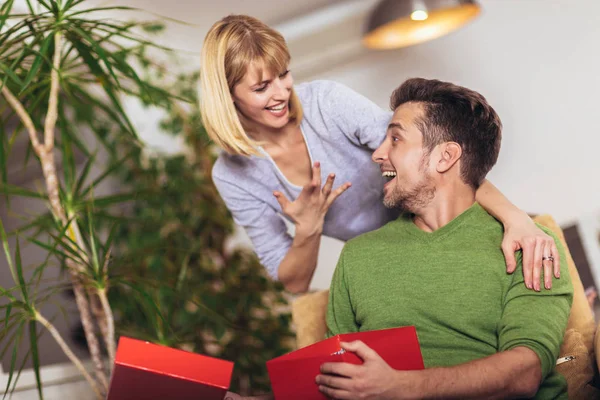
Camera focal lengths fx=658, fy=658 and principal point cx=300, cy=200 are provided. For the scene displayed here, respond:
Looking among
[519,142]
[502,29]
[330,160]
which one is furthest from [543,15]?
[330,160]

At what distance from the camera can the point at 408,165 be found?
1.36 metres

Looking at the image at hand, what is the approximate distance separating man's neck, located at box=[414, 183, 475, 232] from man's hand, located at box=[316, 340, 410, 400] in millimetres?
406

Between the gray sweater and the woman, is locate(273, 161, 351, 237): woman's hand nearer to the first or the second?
the woman

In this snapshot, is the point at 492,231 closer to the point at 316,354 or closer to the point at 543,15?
the point at 316,354

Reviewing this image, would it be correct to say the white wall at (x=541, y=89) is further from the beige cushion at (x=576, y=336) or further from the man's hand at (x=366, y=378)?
the man's hand at (x=366, y=378)

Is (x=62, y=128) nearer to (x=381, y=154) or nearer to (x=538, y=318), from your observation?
(x=381, y=154)

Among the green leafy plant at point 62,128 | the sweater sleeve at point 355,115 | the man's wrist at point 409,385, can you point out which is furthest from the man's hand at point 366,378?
the green leafy plant at point 62,128

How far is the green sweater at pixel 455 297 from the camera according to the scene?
1.16m

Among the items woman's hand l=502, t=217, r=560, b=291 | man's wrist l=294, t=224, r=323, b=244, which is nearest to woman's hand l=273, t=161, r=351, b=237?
man's wrist l=294, t=224, r=323, b=244

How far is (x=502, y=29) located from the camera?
235cm

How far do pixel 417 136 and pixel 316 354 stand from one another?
521mm

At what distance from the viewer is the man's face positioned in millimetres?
1354

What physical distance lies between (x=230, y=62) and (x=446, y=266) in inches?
24.7

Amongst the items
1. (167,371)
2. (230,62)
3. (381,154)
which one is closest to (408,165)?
(381,154)
